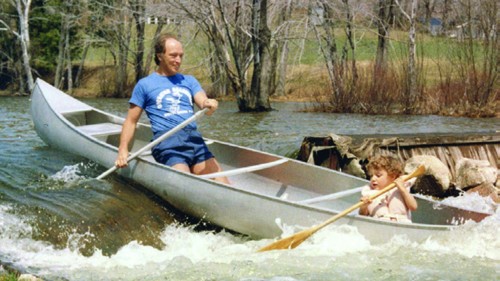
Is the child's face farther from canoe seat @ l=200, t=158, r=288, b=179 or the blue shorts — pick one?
the blue shorts

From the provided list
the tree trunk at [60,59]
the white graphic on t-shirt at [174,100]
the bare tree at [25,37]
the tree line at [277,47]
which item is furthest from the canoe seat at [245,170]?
the tree trunk at [60,59]

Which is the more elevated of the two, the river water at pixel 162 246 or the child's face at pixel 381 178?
the child's face at pixel 381 178

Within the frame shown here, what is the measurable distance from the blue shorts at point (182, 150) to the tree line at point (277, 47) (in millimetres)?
10427

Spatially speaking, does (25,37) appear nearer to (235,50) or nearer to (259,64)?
(235,50)

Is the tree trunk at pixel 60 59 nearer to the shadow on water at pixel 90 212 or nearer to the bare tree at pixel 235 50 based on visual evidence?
the bare tree at pixel 235 50

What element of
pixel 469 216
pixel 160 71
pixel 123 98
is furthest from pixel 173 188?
pixel 123 98

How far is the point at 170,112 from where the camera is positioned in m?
7.64

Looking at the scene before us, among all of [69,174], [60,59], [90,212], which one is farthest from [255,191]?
[60,59]

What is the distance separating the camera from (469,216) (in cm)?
650

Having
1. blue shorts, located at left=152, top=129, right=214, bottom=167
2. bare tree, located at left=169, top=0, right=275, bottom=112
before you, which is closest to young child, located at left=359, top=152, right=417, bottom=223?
blue shorts, located at left=152, top=129, right=214, bottom=167

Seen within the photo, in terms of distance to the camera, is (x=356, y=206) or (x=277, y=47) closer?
(x=356, y=206)

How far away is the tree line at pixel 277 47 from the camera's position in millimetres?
18234

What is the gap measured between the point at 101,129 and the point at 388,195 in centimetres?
492

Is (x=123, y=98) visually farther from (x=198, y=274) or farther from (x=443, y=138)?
(x=198, y=274)
